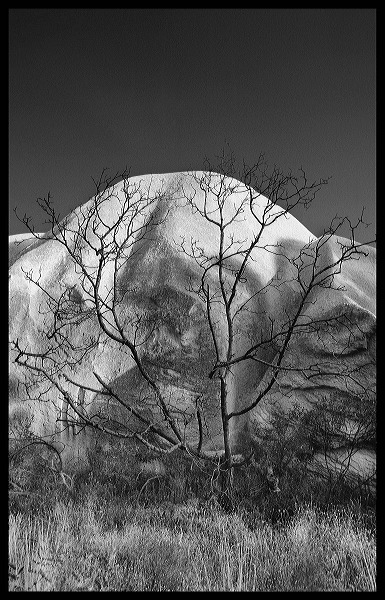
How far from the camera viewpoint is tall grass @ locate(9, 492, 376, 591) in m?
3.66

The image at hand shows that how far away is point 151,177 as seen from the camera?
1016cm

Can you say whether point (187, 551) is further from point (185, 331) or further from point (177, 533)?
point (185, 331)

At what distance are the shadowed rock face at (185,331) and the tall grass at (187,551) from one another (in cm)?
184

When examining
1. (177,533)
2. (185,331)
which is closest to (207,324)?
(185,331)

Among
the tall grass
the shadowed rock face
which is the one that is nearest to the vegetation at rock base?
the tall grass

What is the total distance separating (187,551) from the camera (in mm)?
4410

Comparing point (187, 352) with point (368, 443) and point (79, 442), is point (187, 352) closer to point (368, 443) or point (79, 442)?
point (79, 442)

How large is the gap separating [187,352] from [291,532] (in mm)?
3812

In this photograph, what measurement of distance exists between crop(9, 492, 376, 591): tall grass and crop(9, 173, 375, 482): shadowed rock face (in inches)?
72.5

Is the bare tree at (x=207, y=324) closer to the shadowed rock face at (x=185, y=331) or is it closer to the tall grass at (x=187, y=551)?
the shadowed rock face at (x=185, y=331)

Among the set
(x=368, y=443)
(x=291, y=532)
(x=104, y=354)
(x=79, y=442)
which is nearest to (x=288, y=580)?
(x=291, y=532)

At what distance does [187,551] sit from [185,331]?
4376 millimetres

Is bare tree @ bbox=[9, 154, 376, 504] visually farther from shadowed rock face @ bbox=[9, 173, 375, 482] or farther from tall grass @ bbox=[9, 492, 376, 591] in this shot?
tall grass @ bbox=[9, 492, 376, 591]

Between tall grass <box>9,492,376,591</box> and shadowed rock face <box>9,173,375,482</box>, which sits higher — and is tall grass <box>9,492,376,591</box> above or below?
below
